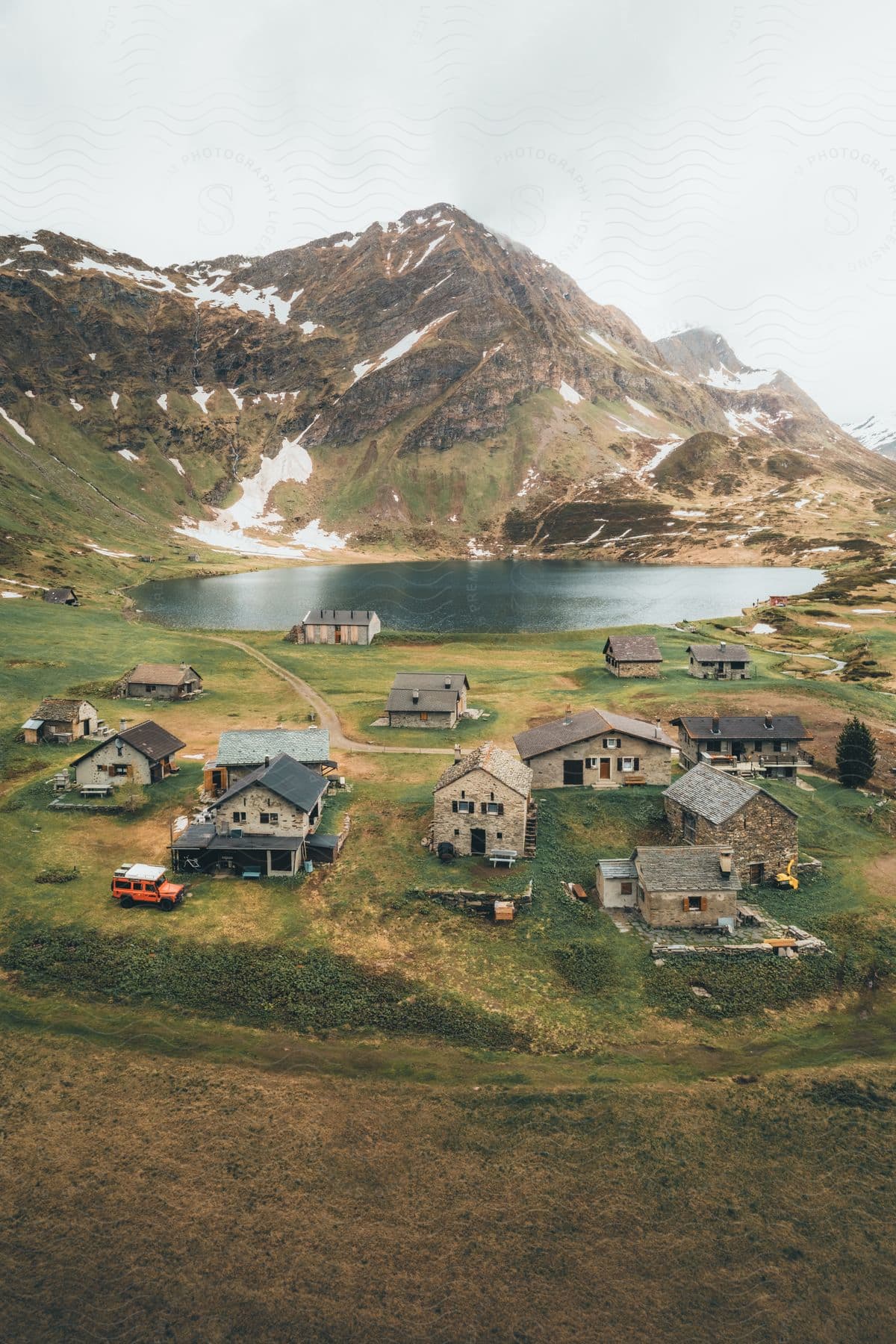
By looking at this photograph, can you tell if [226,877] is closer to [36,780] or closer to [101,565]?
[36,780]

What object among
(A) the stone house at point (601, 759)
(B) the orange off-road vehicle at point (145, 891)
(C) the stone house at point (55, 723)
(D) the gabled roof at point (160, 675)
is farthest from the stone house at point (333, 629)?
(B) the orange off-road vehicle at point (145, 891)

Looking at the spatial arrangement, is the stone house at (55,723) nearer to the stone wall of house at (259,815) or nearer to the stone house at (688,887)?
the stone wall of house at (259,815)

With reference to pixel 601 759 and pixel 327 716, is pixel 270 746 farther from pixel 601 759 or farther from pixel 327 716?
pixel 601 759

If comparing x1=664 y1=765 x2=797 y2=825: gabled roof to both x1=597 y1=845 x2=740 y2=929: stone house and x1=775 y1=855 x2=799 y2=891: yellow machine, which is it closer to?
x1=775 y1=855 x2=799 y2=891: yellow machine

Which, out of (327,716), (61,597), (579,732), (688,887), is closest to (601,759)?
(579,732)

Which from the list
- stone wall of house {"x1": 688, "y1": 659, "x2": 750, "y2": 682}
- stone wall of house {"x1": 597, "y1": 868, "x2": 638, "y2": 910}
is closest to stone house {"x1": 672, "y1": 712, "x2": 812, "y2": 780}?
stone wall of house {"x1": 597, "y1": 868, "x2": 638, "y2": 910}
